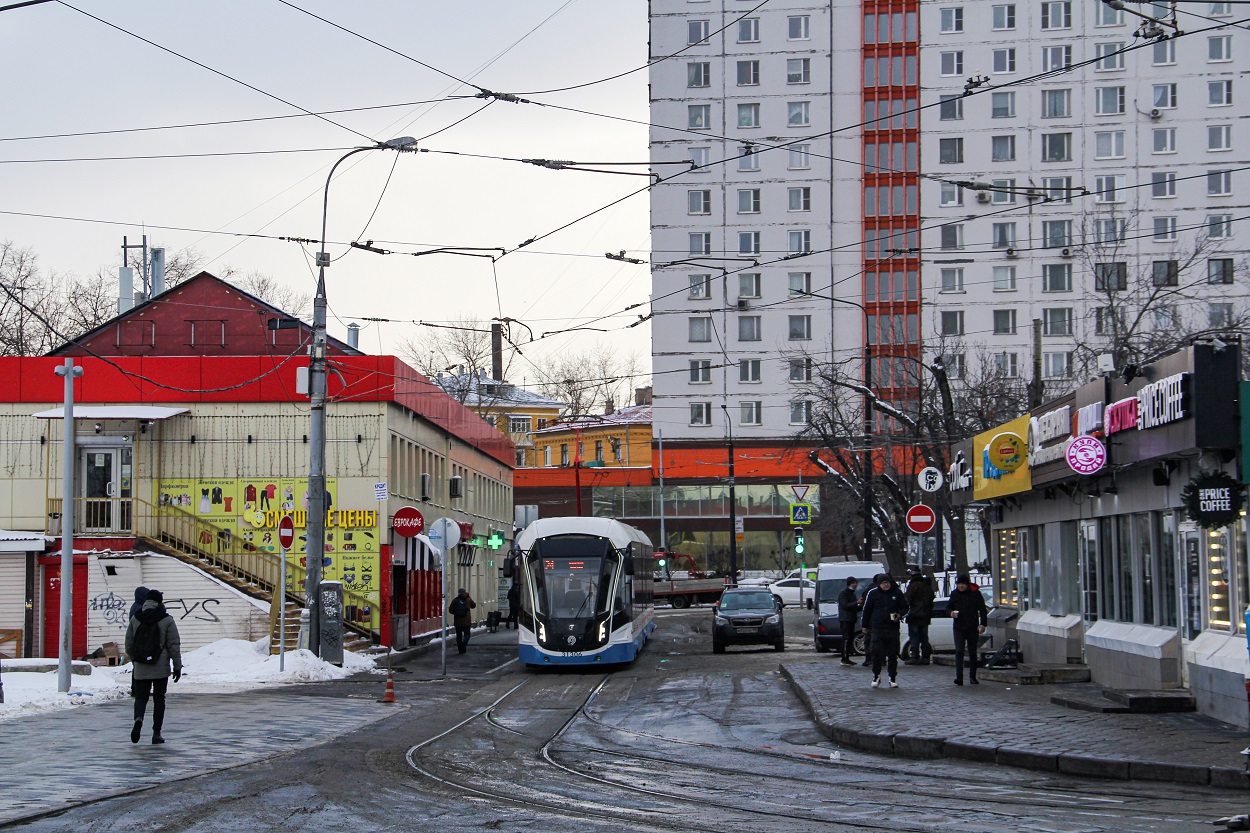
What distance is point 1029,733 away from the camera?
50.8ft

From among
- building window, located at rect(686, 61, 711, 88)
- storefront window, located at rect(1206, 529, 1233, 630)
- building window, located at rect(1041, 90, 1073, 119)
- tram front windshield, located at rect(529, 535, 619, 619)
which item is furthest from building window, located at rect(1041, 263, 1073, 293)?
storefront window, located at rect(1206, 529, 1233, 630)

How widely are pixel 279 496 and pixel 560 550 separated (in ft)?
29.5

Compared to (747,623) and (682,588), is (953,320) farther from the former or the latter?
(747,623)

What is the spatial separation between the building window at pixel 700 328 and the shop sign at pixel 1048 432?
186ft

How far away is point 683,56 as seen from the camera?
80625 millimetres

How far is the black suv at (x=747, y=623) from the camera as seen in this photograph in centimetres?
3644

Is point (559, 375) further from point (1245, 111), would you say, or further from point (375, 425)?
point (375, 425)

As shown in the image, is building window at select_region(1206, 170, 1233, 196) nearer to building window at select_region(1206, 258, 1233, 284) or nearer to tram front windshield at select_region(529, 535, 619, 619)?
building window at select_region(1206, 258, 1233, 284)

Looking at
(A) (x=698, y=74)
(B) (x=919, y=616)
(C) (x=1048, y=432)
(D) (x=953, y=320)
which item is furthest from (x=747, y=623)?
(A) (x=698, y=74)

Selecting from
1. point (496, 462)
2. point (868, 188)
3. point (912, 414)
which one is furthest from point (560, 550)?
point (868, 188)

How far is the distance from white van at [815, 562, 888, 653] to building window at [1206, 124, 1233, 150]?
44861mm

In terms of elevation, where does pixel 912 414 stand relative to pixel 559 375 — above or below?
below

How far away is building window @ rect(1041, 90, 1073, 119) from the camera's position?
7769 centimetres

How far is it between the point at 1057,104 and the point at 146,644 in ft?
235
